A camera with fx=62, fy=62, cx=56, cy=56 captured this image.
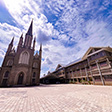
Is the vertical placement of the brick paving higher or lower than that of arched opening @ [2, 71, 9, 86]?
lower

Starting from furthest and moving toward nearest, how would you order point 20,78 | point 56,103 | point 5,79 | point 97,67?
point 20,78
point 97,67
point 5,79
point 56,103

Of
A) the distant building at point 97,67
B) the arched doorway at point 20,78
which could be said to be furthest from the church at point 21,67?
the distant building at point 97,67

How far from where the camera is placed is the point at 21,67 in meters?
23.5

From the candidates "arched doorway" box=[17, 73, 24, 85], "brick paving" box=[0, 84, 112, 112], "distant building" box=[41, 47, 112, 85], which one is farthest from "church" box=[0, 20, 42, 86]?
"distant building" box=[41, 47, 112, 85]

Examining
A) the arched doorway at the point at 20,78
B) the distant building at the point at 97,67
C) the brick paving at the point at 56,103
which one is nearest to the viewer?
the brick paving at the point at 56,103

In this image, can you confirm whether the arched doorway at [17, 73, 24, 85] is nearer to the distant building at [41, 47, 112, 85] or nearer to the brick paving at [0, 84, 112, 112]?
the brick paving at [0, 84, 112, 112]

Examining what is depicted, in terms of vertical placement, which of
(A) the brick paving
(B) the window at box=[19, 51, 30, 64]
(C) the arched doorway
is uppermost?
(B) the window at box=[19, 51, 30, 64]

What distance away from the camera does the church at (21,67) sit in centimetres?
2169

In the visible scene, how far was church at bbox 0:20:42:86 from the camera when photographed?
21.7 metres

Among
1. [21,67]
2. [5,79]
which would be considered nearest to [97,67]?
[21,67]

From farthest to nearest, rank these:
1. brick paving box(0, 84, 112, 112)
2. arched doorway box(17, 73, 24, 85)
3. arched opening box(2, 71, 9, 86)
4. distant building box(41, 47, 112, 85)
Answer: arched doorway box(17, 73, 24, 85), arched opening box(2, 71, 9, 86), distant building box(41, 47, 112, 85), brick paving box(0, 84, 112, 112)

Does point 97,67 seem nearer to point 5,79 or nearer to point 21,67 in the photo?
point 21,67

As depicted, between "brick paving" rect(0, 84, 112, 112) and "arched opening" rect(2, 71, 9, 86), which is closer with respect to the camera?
"brick paving" rect(0, 84, 112, 112)

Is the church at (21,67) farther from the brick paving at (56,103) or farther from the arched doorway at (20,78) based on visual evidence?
the brick paving at (56,103)
